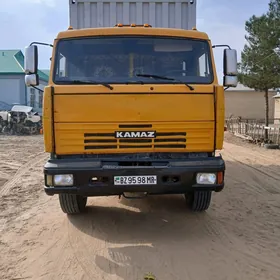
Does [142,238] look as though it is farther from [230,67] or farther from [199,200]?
[230,67]

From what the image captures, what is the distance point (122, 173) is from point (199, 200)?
70.1 inches

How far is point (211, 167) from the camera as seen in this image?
436cm

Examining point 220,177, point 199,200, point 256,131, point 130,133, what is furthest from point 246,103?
point 130,133

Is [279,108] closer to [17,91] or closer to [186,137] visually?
[17,91]

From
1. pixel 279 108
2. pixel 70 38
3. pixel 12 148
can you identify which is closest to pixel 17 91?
pixel 12 148

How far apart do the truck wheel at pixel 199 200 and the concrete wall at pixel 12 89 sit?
2373 cm

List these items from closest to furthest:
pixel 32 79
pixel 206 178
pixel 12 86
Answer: pixel 206 178 → pixel 32 79 → pixel 12 86

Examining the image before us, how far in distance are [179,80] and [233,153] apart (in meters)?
9.29

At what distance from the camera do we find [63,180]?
14.2ft

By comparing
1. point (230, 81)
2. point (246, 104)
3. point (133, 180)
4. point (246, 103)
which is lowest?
point (133, 180)

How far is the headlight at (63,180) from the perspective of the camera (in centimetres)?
431

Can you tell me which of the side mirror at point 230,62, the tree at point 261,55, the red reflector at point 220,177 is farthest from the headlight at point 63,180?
the tree at point 261,55

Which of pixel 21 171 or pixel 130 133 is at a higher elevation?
pixel 130 133

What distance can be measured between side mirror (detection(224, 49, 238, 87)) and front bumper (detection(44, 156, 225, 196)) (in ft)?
4.06
